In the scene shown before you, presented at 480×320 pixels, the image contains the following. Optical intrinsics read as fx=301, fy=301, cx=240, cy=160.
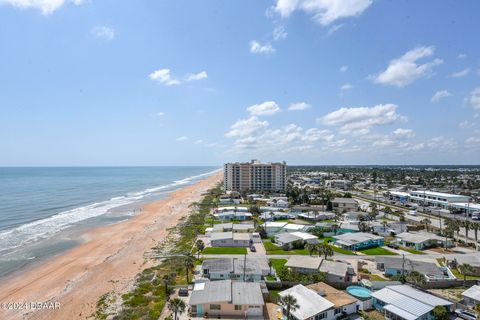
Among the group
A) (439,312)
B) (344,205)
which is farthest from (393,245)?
(344,205)

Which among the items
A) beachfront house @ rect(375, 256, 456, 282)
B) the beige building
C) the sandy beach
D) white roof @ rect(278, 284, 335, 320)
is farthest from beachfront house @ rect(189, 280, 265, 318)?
the beige building

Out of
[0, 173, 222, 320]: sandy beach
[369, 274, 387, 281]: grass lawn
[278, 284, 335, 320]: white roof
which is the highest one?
[278, 284, 335, 320]: white roof

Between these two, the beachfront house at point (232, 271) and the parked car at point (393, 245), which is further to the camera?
the parked car at point (393, 245)

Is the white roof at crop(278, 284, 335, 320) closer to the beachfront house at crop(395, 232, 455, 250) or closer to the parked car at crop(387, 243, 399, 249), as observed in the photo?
the parked car at crop(387, 243, 399, 249)

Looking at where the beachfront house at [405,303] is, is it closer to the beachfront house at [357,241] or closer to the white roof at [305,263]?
the white roof at [305,263]

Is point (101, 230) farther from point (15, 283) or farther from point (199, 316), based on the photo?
point (199, 316)

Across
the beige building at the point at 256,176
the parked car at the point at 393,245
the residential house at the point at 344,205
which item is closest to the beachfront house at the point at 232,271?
the parked car at the point at 393,245
